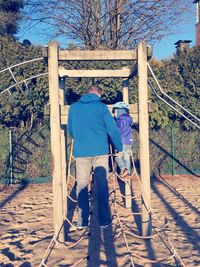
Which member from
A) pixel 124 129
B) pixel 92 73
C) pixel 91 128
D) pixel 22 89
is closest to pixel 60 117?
pixel 91 128

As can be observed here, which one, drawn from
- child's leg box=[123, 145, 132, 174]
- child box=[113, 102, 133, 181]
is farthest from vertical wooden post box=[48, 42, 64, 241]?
child's leg box=[123, 145, 132, 174]

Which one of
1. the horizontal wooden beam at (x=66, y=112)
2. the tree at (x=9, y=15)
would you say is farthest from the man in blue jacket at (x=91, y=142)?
the tree at (x=9, y=15)

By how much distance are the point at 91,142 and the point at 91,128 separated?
18 cm

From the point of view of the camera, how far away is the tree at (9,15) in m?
18.3

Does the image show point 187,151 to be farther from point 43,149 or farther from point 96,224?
point 96,224

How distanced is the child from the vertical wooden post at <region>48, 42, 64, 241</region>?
54.0 inches

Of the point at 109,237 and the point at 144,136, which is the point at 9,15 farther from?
the point at 109,237

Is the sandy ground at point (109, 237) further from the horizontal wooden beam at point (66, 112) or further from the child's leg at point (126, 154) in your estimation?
the horizontal wooden beam at point (66, 112)

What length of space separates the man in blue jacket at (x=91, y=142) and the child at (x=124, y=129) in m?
0.95

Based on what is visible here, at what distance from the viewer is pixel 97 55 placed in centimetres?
529

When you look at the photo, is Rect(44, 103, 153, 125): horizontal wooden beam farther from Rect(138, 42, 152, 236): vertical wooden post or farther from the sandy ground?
the sandy ground

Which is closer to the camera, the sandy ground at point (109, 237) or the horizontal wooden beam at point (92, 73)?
the sandy ground at point (109, 237)

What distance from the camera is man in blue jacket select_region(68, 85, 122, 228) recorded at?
496 cm

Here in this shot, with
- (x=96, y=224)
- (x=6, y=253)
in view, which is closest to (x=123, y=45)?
(x=96, y=224)
